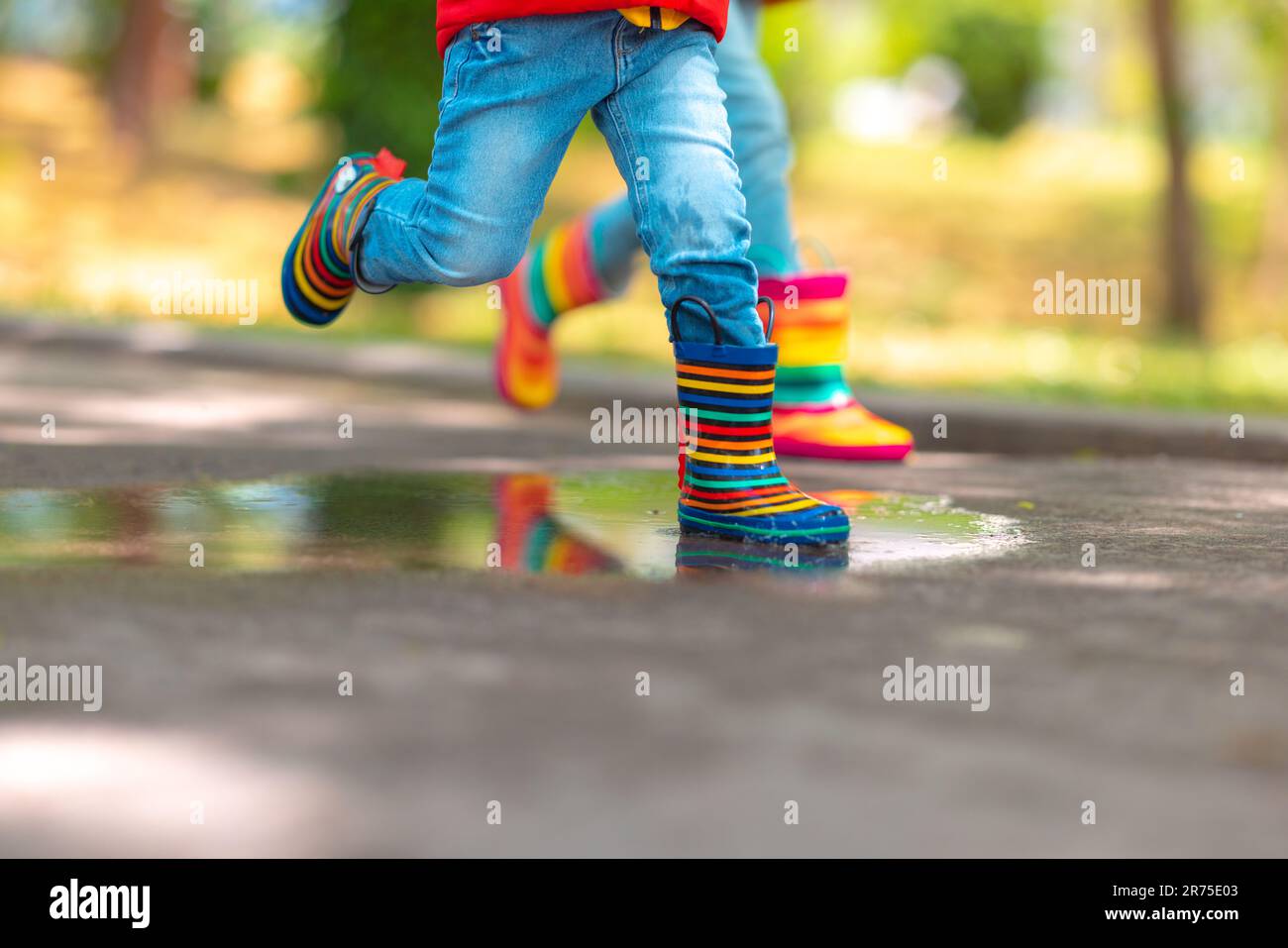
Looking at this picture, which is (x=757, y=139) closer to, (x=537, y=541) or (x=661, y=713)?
(x=537, y=541)

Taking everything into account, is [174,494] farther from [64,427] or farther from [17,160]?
[17,160]

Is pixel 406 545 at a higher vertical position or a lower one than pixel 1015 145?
lower

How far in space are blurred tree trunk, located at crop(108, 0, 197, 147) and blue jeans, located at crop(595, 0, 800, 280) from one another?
657 inches

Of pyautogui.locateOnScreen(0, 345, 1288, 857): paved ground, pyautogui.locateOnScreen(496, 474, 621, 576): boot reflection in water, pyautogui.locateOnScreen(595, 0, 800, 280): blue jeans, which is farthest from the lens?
pyautogui.locateOnScreen(595, 0, 800, 280): blue jeans

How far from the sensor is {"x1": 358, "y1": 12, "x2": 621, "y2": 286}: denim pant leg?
409 cm

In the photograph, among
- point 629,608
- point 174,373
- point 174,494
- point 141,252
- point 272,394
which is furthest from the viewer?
point 141,252

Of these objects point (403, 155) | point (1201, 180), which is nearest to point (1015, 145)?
point (1201, 180)

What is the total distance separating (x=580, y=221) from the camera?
6.35 m

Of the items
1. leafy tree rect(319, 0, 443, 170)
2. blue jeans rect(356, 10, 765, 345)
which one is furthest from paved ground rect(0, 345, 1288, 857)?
leafy tree rect(319, 0, 443, 170)

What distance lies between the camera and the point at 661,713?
264 centimetres

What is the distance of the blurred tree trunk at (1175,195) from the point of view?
1549cm

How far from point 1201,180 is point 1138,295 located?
5.89m

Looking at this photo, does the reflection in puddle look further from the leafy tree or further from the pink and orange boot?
the leafy tree

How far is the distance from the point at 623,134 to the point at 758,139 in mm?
1463
